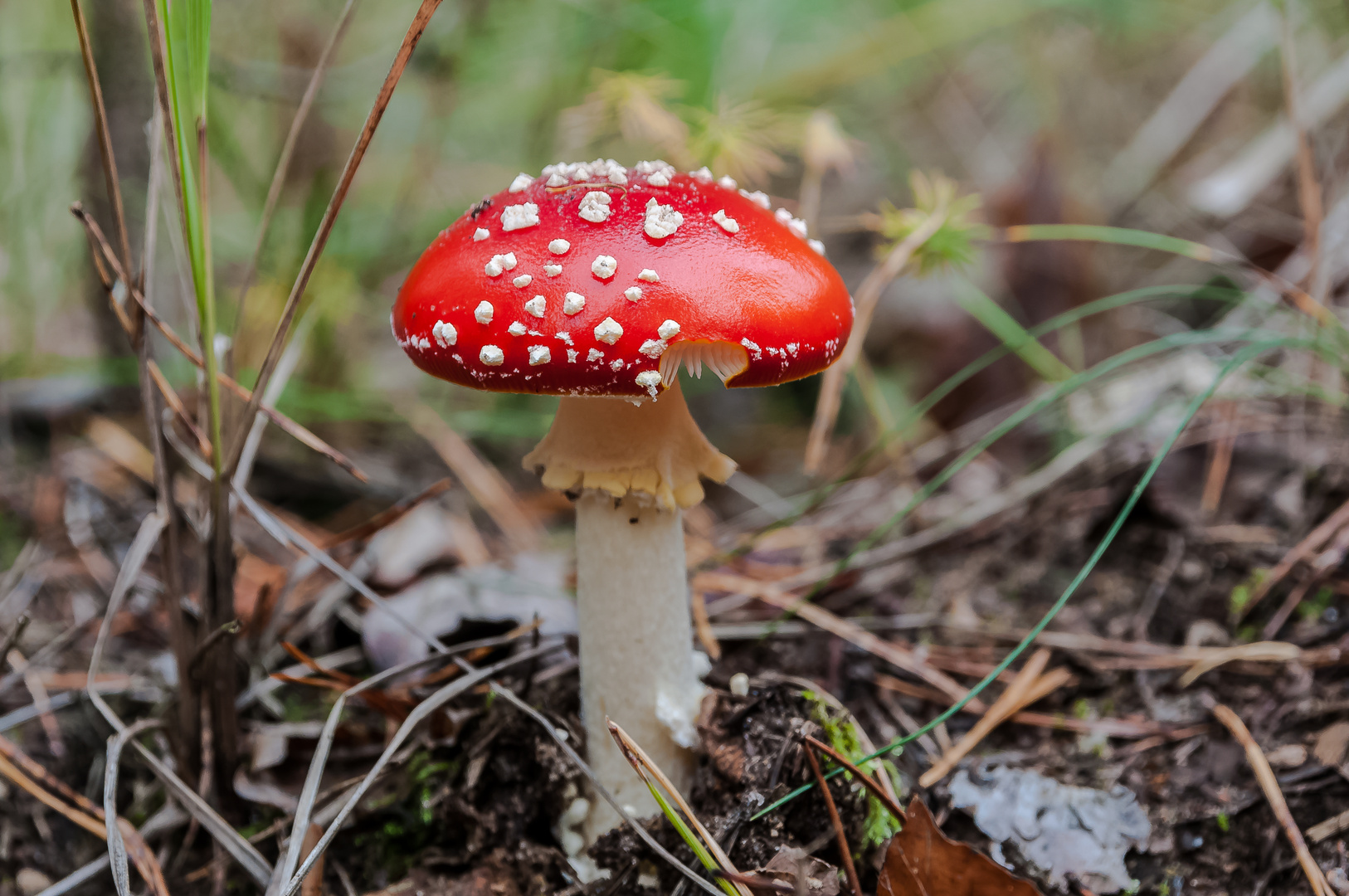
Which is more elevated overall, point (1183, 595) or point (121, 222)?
point (121, 222)

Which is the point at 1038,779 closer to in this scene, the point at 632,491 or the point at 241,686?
the point at 632,491

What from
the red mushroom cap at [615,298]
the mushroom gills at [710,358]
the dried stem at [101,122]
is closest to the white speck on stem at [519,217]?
the red mushroom cap at [615,298]

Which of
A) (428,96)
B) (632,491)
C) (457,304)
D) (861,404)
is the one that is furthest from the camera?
(861,404)

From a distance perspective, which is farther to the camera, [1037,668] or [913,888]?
[1037,668]

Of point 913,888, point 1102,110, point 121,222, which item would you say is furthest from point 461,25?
point 1102,110

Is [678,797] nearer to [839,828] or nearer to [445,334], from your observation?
[839,828]

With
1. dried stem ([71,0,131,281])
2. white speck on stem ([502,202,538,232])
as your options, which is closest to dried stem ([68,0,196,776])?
dried stem ([71,0,131,281])

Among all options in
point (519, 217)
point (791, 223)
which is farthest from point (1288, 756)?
point (519, 217)

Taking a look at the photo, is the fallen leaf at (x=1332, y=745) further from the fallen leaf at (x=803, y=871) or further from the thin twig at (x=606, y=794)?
the thin twig at (x=606, y=794)
